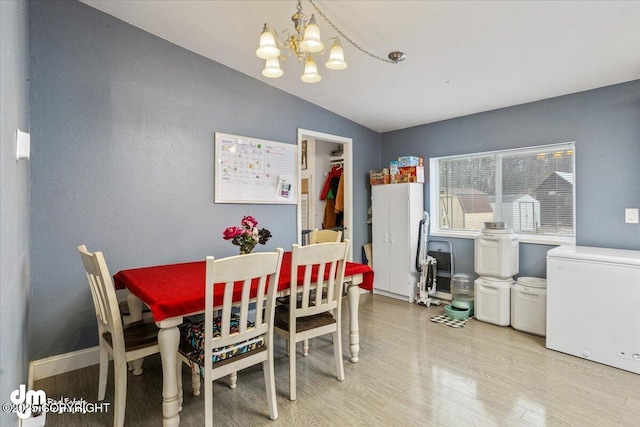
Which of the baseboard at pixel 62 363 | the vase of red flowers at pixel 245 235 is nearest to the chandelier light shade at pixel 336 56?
the vase of red flowers at pixel 245 235

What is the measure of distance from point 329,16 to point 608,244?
3.17 metres

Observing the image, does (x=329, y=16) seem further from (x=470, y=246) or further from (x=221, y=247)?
(x=470, y=246)

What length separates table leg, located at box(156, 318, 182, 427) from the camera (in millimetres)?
1674

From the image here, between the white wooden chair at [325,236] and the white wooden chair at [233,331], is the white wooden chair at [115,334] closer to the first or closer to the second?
the white wooden chair at [233,331]

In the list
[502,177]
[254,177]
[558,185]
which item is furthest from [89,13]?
[558,185]

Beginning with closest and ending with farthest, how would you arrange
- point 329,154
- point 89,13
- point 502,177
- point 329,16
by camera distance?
point 329,16 < point 89,13 < point 502,177 < point 329,154

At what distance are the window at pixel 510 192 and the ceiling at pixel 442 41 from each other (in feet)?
2.09

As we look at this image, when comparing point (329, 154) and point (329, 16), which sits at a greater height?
point (329, 16)

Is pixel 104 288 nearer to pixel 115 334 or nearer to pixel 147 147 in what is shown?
pixel 115 334

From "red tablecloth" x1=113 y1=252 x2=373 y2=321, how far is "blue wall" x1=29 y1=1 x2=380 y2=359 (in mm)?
482

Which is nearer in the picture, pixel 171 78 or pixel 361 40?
pixel 361 40

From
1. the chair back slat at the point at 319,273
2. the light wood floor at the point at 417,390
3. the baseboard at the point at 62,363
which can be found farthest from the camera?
the baseboard at the point at 62,363

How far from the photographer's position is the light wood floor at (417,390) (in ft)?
6.23

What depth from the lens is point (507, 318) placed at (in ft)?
10.9
